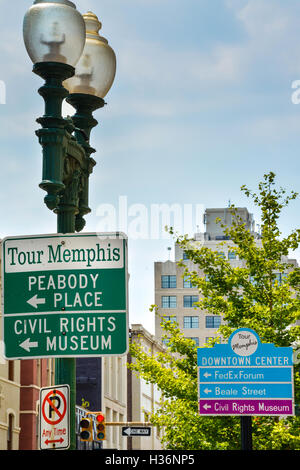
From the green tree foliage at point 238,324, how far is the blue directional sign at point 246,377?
6.48m

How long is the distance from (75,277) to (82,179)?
1.91m

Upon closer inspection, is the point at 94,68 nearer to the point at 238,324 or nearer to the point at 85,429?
the point at 238,324

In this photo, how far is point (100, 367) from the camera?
66750 mm

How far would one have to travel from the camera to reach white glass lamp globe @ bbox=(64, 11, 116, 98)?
841 centimetres

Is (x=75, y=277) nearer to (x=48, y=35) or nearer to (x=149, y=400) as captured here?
(x=48, y=35)

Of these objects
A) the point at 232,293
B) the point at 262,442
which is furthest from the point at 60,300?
the point at 232,293

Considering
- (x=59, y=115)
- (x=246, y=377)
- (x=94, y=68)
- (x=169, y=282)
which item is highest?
(x=169, y=282)

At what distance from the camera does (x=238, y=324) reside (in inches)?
906

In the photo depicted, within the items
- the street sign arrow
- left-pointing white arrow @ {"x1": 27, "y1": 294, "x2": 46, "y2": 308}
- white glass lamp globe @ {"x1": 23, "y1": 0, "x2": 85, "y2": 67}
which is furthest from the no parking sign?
the street sign arrow

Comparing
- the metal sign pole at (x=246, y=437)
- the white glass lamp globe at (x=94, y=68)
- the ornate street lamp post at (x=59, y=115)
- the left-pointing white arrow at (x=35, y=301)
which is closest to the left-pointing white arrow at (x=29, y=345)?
the left-pointing white arrow at (x=35, y=301)

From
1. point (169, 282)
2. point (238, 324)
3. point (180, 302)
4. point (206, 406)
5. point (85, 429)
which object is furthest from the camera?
point (169, 282)

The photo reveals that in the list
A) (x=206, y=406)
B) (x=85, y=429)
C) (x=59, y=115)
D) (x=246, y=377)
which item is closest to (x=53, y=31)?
(x=59, y=115)

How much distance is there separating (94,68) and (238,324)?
605 inches

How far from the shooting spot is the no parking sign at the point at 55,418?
22.8 feet
